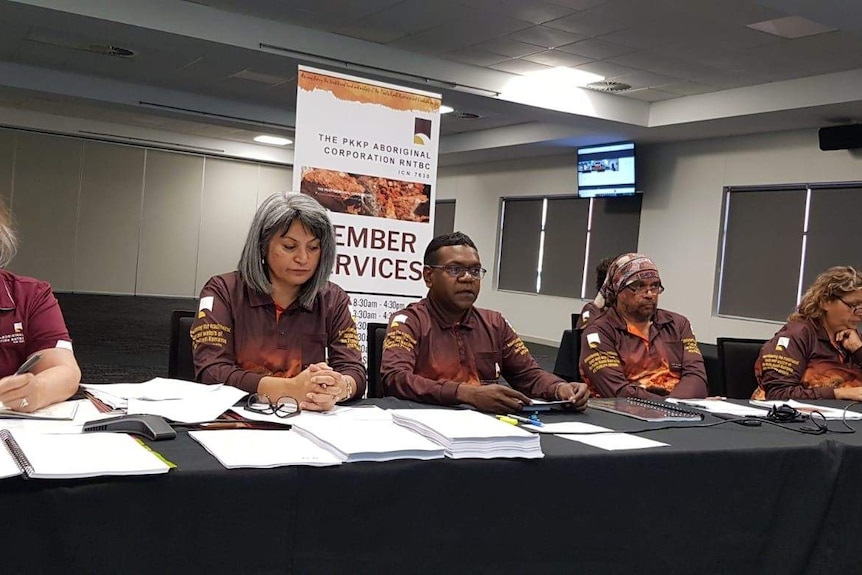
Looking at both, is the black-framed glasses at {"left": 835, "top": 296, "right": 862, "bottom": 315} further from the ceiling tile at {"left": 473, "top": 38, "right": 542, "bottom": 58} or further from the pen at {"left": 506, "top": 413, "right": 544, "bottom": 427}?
the ceiling tile at {"left": 473, "top": 38, "right": 542, "bottom": 58}

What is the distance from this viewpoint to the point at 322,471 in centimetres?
144

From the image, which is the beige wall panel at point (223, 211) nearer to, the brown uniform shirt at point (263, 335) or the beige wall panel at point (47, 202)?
the beige wall panel at point (47, 202)

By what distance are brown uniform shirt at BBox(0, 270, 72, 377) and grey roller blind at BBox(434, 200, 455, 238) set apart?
11.7 m

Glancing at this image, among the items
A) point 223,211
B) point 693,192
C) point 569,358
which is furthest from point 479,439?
point 223,211

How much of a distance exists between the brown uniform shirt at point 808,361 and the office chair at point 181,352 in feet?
7.34

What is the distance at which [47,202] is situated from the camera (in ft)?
44.0

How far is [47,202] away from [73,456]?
13.5 meters

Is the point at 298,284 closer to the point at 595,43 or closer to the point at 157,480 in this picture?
the point at 157,480

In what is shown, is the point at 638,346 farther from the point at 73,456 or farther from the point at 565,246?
the point at 565,246

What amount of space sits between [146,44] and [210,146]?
7.12 m

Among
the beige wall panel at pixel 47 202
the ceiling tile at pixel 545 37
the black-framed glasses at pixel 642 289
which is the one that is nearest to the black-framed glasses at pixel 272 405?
the black-framed glasses at pixel 642 289

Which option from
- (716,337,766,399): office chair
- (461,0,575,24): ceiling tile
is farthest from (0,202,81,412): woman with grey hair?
(461,0,575,24): ceiling tile

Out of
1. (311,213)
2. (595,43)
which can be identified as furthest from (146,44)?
(311,213)

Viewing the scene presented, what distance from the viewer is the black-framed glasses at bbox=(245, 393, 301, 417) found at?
6.36 feet
